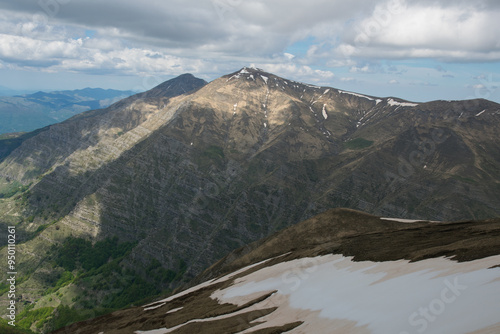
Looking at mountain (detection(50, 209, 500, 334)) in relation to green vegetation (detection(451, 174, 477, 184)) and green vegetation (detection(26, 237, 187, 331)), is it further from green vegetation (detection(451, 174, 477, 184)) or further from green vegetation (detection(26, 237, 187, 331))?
green vegetation (detection(451, 174, 477, 184))

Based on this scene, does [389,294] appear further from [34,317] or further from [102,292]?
[34,317]

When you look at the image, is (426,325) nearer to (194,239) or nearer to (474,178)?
(194,239)

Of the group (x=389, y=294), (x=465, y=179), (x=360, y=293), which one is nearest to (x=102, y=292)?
(x=360, y=293)

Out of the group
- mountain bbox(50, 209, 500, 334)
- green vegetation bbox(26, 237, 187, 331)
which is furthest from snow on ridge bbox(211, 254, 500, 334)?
green vegetation bbox(26, 237, 187, 331)

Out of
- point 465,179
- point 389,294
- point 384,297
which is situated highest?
point 389,294

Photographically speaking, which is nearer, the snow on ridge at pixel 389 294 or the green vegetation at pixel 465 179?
the snow on ridge at pixel 389 294

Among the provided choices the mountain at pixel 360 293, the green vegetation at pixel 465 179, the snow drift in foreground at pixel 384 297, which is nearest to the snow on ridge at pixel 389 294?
the snow drift in foreground at pixel 384 297

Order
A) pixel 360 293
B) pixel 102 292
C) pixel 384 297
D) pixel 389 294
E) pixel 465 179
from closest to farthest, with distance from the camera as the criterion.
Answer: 1. pixel 384 297
2. pixel 389 294
3. pixel 360 293
4. pixel 102 292
5. pixel 465 179

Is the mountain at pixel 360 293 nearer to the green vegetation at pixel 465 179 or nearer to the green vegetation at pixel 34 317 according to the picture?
the green vegetation at pixel 34 317
